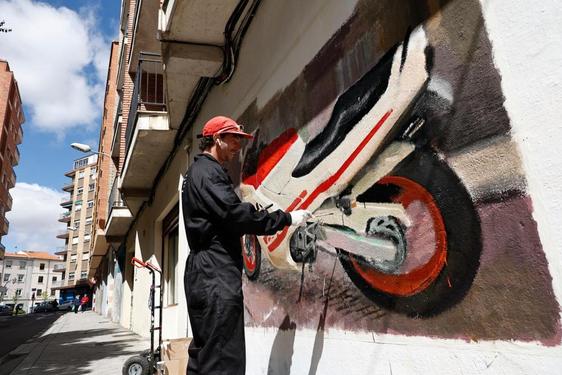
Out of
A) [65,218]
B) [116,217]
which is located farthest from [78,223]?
[116,217]

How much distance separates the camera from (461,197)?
5.68 ft

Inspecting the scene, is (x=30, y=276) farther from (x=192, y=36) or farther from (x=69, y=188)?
(x=192, y=36)

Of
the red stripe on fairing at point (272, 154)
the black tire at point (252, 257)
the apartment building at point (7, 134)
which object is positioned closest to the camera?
the red stripe on fairing at point (272, 154)

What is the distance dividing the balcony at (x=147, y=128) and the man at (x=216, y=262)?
17.4 feet

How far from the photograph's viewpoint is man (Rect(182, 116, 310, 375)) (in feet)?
6.68

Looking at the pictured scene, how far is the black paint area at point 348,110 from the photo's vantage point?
2.24 metres

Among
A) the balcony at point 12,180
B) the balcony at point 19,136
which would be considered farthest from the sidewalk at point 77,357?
the balcony at point 19,136

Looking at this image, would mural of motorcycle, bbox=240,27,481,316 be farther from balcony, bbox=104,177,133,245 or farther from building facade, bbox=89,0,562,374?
balcony, bbox=104,177,133,245

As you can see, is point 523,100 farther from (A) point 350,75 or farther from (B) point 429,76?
(A) point 350,75

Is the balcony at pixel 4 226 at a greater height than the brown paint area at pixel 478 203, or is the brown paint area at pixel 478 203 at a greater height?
the balcony at pixel 4 226

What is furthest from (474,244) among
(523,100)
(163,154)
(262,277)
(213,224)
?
(163,154)

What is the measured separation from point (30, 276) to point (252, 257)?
4217 inches

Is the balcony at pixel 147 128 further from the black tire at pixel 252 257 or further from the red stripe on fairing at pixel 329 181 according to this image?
the red stripe on fairing at pixel 329 181

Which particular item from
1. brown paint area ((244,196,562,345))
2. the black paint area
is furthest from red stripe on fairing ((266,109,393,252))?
brown paint area ((244,196,562,345))
